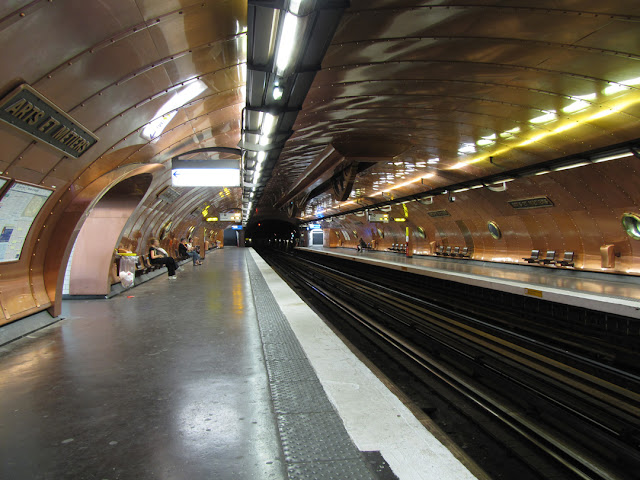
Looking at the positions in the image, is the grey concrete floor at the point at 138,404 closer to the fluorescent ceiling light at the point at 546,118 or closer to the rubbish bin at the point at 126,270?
the rubbish bin at the point at 126,270

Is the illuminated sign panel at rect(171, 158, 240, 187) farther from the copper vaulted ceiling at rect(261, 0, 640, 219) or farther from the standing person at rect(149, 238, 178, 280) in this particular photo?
the standing person at rect(149, 238, 178, 280)

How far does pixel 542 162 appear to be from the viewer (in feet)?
36.5

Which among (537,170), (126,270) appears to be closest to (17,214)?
(126,270)

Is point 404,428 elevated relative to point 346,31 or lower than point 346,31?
lower

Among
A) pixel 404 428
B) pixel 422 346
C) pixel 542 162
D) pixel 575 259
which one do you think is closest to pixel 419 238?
pixel 575 259

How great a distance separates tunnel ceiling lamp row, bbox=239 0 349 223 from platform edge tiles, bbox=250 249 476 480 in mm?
3050

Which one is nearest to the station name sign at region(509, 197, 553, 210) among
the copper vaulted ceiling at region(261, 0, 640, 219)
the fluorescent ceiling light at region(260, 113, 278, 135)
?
the copper vaulted ceiling at region(261, 0, 640, 219)

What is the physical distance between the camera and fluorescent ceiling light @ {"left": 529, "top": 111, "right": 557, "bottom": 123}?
26.6 ft

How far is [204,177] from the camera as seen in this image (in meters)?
9.02

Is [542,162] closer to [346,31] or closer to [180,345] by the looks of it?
[346,31]

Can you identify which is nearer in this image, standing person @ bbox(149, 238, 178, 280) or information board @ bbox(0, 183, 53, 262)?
information board @ bbox(0, 183, 53, 262)

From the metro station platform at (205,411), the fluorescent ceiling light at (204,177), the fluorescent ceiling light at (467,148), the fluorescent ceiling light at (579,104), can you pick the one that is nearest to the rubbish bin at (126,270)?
the fluorescent ceiling light at (204,177)

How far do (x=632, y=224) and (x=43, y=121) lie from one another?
1354 centimetres

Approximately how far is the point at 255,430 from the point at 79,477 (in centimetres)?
103
